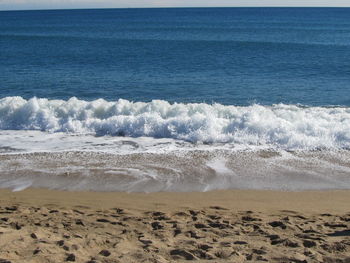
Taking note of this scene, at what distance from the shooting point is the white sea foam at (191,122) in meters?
13.6

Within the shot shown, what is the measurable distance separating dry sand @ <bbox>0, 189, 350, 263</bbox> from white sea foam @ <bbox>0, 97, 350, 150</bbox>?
391 centimetres

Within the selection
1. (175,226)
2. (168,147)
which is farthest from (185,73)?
(175,226)

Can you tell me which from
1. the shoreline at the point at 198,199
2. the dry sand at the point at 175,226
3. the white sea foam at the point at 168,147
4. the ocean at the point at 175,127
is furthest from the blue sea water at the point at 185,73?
the dry sand at the point at 175,226

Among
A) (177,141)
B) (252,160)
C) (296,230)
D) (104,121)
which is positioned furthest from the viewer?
(104,121)

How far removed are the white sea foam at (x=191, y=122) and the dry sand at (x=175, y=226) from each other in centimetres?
391

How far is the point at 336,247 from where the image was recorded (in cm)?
648

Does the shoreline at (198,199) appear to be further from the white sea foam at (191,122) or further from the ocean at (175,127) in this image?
the white sea foam at (191,122)

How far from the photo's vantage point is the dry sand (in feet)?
20.4

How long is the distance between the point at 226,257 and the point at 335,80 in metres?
19.7

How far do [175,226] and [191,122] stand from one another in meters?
A: 7.43

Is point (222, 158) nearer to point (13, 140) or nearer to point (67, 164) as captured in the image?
point (67, 164)

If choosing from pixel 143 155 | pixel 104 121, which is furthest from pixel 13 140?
pixel 143 155

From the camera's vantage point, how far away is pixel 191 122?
14750 millimetres

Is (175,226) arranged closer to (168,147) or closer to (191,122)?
(168,147)
